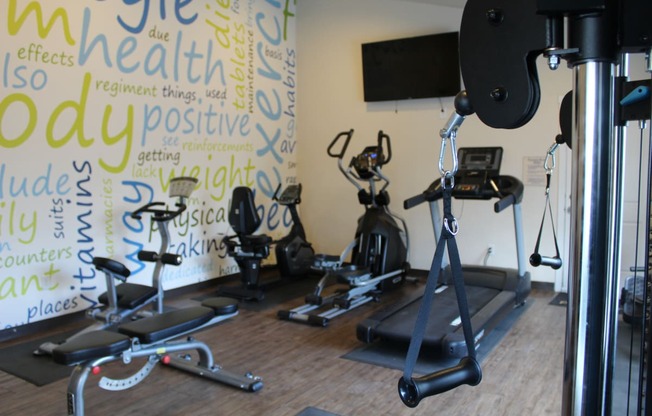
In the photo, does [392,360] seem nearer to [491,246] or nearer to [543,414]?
[543,414]

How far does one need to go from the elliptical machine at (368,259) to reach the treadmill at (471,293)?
22.3 inches

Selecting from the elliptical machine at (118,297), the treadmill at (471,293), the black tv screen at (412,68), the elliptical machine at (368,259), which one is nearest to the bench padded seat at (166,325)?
the elliptical machine at (118,297)

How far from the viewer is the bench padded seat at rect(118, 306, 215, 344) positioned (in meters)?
2.78

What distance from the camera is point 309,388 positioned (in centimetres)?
305

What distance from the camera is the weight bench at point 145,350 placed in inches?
95.1

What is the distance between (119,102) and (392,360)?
3176mm

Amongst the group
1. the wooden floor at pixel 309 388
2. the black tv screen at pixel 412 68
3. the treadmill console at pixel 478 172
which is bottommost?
the wooden floor at pixel 309 388

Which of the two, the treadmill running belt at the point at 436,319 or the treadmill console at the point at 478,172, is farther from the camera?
the treadmill console at the point at 478,172

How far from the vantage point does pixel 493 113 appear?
106 centimetres

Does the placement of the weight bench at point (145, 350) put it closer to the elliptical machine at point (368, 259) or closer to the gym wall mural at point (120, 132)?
the elliptical machine at point (368, 259)

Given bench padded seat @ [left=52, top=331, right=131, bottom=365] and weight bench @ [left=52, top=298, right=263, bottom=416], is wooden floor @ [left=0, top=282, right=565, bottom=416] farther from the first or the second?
bench padded seat @ [left=52, top=331, right=131, bottom=365]

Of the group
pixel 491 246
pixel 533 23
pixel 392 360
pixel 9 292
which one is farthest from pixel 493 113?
pixel 491 246

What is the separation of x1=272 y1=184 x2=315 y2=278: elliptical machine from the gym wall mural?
627 mm

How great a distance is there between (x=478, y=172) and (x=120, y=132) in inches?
125
